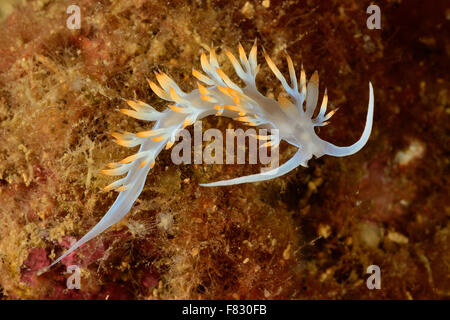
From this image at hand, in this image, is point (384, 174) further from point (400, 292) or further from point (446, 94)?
point (400, 292)

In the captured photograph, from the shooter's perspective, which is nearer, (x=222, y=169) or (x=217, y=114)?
(x=217, y=114)

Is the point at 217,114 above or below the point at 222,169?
above

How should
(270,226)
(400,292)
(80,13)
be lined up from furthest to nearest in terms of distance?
(400,292), (270,226), (80,13)

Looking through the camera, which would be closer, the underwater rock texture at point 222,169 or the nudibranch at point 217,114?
the nudibranch at point 217,114

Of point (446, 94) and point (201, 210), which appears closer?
point (201, 210)

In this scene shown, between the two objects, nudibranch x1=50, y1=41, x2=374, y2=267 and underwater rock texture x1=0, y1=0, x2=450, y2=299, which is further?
underwater rock texture x1=0, y1=0, x2=450, y2=299

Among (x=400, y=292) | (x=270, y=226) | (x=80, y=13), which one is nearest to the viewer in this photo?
(x=80, y=13)

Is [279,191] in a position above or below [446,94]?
below
